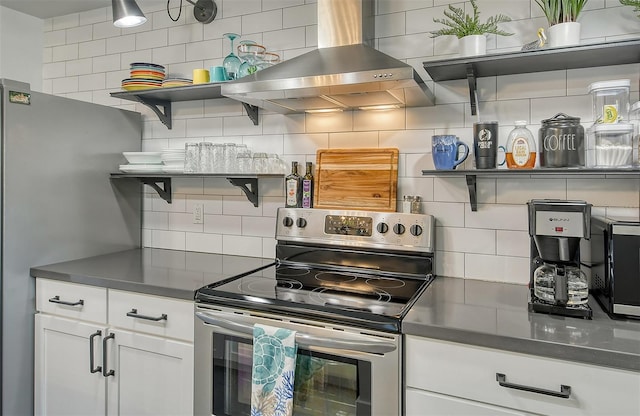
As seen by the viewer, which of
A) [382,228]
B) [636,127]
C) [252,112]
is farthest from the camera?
[252,112]

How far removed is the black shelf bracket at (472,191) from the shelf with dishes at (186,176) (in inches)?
34.6

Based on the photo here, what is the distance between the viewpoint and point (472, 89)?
5.82 ft

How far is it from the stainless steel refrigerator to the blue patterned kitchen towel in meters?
1.21

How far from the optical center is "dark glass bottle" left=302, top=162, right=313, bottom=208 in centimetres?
213

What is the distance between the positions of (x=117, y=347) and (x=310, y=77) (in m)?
1.35

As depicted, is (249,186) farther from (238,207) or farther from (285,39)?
(285,39)

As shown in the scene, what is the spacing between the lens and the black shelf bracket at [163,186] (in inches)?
98.5

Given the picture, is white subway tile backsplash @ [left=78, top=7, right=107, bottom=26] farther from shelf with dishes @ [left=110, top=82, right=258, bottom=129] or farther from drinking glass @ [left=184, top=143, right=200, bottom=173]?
drinking glass @ [left=184, top=143, right=200, bottom=173]

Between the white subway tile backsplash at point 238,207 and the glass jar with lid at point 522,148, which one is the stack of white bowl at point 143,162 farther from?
the glass jar with lid at point 522,148

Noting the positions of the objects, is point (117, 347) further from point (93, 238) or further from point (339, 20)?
point (339, 20)

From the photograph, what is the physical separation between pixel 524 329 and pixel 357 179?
1.02 meters

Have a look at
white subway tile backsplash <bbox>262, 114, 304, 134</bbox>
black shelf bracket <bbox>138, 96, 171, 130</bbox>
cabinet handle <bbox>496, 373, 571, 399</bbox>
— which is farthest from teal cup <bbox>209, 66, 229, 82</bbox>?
cabinet handle <bbox>496, 373, 571, 399</bbox>

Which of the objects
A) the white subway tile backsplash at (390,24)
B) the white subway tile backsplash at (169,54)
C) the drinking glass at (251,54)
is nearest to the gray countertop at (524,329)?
the white subway tile backsplash at (390,24)

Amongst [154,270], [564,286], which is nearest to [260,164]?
[154,270]
